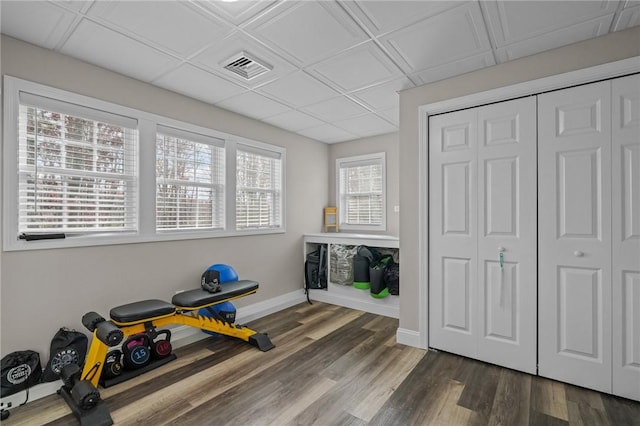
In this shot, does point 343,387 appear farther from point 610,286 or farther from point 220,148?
point 220,148

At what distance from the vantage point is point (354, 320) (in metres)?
3.79

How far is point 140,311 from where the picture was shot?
7.84ft

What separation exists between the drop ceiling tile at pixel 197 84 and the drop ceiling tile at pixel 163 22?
399 mm

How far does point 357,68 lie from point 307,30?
668mm

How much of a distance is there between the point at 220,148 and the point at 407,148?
7.17ft

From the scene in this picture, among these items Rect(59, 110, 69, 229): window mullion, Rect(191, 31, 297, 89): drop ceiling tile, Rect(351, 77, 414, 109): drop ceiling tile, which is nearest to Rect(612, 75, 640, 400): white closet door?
Rect(351, 77, 414, 109): drop ceiling tile

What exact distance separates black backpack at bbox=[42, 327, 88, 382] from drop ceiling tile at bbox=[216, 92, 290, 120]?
2.58 metres

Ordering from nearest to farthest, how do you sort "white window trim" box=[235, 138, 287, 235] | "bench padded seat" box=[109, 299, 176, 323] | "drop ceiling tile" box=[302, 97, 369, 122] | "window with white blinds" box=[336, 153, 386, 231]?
"bench padded seat" box=[109, 299, 176, 323] → "drop ceiling tile" box=[302, 97, 369, 122] → "white window trim" box=[235, 138, 287, 235] → "window with white blinds" box=[336, 153, 386, 231]

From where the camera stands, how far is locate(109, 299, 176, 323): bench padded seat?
2299 mm

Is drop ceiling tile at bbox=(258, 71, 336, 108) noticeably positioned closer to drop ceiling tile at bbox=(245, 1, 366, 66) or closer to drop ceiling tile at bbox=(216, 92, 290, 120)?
drop ceiling tile at bbox=(216, 92, 290, 120)

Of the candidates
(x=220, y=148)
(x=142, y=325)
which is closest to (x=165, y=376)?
(x=142, y=325)

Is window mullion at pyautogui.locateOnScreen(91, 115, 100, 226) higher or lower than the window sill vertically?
higher

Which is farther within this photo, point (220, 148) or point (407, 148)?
point (220, 148)

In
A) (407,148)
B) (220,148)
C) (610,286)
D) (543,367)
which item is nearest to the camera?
(610,286)
